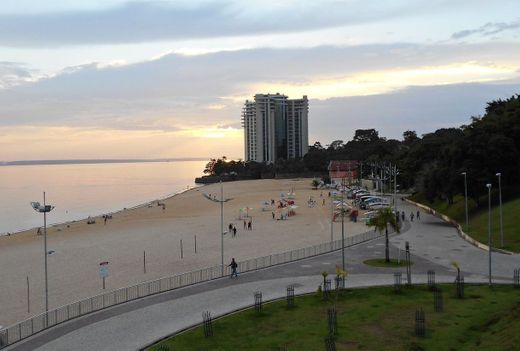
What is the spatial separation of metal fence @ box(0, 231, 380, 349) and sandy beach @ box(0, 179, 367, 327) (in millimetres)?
3711

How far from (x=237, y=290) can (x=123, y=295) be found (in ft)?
18.8

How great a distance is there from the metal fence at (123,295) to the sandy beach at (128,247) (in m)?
3.71

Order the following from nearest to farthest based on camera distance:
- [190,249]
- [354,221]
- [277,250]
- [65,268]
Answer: [65,268]
[277,250]
[190,249]
[354,221]

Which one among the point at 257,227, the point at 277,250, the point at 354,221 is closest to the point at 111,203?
the point at 257,227

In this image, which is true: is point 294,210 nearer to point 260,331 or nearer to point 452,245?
point 452,245

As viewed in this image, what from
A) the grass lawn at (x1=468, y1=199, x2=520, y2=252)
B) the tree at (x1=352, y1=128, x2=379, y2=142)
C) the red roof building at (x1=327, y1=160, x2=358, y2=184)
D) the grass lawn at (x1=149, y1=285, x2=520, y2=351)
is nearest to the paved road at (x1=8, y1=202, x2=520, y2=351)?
the grass lawn at (x1=468, y1=199, x2=520, y2=252)

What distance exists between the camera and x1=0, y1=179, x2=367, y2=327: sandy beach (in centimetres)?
3148

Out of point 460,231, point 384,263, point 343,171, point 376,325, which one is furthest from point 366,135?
point 376,325

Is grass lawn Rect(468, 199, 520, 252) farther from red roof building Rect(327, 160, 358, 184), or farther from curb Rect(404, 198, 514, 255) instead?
red roof building Rect(327, 160, 358, 184)

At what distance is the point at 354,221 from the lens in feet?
184

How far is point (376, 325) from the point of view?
63.9 ft

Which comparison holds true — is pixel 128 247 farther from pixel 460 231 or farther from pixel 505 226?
pixel 505 226

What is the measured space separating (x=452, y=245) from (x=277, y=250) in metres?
13.0

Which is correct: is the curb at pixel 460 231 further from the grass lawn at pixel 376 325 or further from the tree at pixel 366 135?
the tree at pixel 366 135
